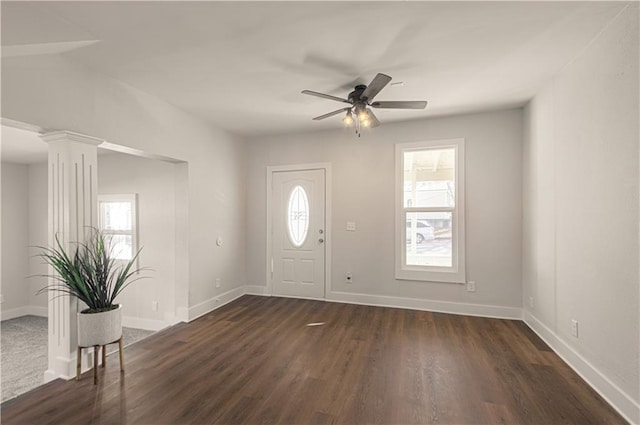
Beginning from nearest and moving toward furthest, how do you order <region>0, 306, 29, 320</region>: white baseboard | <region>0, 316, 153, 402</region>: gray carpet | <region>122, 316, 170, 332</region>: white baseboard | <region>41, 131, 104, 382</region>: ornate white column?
<region>41, 131, 104, 382</region>: ornate white column < <region>0, 316, 153, 402</region>: gray carpet < <region>122, 316, 170, 332</region>: white baseboard < <region>0, 306, 29, 320</region>: white baseboard

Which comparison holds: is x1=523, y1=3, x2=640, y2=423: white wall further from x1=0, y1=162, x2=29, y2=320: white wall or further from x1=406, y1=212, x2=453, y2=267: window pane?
x1=0, y1=162, x2=29, y2=320: white wall

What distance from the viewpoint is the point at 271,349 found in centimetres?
288

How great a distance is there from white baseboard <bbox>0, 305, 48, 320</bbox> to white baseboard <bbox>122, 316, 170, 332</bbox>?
2.07 meters

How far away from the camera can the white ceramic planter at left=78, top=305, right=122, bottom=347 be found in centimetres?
232

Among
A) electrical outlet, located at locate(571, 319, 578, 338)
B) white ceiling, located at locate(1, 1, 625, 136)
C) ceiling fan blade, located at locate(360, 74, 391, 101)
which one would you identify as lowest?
electrical outlet, located at locate(571, 319, 578, 338)

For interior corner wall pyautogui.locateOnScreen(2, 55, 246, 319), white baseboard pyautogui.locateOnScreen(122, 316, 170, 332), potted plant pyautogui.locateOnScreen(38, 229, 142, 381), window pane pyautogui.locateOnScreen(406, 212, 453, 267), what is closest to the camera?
interior corner wall pyautogui.locateOnScreen(2, 55, 246, 319)

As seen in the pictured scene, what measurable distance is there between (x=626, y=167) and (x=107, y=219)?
6402mm

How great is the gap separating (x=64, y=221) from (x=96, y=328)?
0.95 m

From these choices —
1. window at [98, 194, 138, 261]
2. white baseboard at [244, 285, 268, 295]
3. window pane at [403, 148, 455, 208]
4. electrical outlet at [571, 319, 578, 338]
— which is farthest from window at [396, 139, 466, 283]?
window at [98, 194, 138, 261]

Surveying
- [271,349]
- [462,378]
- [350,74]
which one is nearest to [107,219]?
[271,349]

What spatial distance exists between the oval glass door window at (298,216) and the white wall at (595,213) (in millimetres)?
3062

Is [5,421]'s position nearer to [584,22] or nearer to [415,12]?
[415,12]

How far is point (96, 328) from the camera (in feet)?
7.68

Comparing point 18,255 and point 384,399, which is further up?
point 18,255
